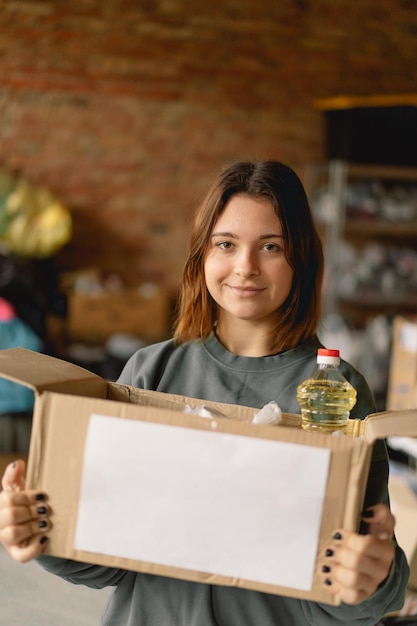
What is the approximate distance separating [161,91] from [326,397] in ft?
14.5

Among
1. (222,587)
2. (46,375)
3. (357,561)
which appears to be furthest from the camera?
(222,587)

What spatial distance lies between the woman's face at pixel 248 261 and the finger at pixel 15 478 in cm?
43

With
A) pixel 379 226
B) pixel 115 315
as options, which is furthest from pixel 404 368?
pixel 115 315

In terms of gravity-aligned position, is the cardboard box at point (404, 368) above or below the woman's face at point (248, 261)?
above

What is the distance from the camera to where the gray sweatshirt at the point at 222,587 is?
96 cm

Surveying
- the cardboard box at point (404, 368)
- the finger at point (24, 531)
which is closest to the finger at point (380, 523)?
the finger at point (24, 531)

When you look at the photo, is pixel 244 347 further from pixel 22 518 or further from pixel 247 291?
pixel 22 518

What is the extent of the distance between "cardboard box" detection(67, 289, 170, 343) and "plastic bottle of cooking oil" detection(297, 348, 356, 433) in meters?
3.71

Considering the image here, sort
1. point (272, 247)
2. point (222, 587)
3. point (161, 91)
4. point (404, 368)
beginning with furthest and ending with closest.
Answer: point (161, 91) < point (404, 368) < point (272, 247) < point (222, 587)

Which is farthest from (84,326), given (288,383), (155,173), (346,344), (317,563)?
(317,563)

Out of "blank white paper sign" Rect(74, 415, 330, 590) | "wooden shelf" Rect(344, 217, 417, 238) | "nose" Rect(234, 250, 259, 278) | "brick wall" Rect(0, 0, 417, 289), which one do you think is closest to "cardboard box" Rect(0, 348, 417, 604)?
"blank white paper sign" Rect(74, 415, 330, 590)

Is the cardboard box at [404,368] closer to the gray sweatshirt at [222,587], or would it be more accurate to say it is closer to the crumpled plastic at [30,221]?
the gray sweatshirt at [222,587]

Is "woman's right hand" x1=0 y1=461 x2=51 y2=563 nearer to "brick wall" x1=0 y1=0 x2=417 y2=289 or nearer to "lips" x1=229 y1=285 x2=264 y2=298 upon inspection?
"lips" x1=229 y1=285 x2=264 y2=298

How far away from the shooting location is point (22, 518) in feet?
2.83
